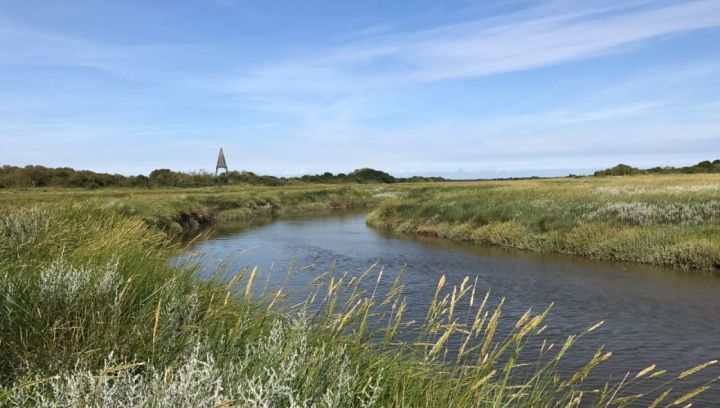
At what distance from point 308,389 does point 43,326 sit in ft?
8.38

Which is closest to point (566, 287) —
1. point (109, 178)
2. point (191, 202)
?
point (191, 202)

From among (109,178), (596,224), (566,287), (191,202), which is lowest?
(566,287)

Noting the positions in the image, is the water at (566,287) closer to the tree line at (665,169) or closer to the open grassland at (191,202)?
the open grassland at (191,202)

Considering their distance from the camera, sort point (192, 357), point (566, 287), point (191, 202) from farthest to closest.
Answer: point (191, 202), point (566, 287), point (192, 357)

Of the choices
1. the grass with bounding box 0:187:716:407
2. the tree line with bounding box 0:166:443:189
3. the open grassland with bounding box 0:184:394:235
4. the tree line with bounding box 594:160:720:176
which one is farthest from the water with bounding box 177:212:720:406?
the tree line with bounding box 594:160:720:176

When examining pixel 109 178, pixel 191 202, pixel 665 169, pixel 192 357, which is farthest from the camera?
pixel 665 169

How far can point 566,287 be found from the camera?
1586cm

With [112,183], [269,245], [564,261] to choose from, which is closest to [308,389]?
[564,261]

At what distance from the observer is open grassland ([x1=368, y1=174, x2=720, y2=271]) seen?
747 inches

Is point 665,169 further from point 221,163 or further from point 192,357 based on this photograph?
point 192,357

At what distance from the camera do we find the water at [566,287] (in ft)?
32.8

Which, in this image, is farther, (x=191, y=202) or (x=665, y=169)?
(x=665, y=169)

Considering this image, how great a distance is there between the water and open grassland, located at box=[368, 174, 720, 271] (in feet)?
3.48

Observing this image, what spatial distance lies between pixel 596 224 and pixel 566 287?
862cm
